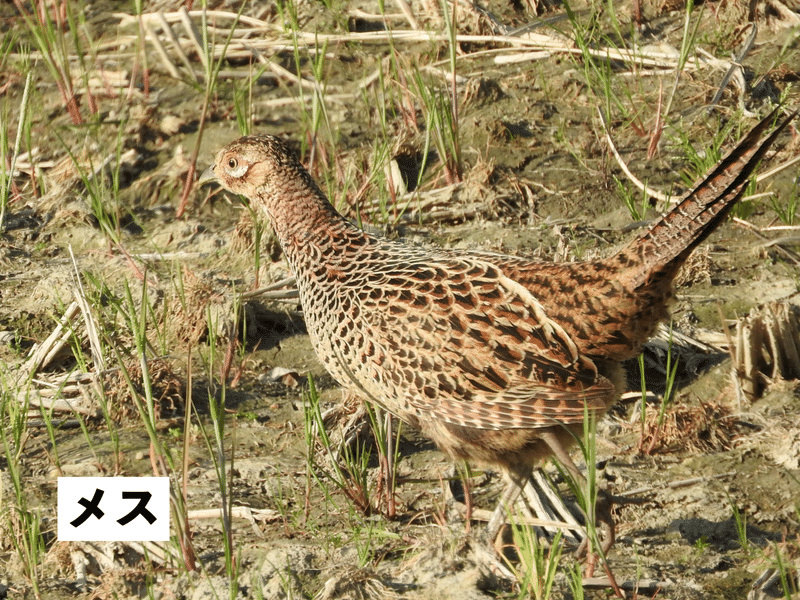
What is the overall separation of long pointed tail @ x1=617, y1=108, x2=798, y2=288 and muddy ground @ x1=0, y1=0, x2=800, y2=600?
43.7 inches

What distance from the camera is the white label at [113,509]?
14.4 ft

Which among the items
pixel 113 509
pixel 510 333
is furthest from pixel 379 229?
pixel 113 509

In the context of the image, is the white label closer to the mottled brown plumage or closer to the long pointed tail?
the mottled brown plumage

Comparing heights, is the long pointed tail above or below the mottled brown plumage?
above

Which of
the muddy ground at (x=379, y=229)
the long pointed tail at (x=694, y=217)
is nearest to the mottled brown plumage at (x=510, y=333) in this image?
the long pointed tail at (x=694, y=217)

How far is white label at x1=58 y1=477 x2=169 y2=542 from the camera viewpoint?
173 inches

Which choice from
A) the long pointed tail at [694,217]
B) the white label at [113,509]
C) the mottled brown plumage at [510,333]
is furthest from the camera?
the white label at [113,509]

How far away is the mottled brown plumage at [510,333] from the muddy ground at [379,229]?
0.47 meters

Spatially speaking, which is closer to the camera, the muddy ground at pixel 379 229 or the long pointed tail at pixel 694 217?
the long pointed tail at pixel 694 217

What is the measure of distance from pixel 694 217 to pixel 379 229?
2647mm

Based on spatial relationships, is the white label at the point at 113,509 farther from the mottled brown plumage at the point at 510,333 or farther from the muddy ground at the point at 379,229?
the mottled brown plumage at the point at 510,333

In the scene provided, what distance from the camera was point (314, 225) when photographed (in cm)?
503

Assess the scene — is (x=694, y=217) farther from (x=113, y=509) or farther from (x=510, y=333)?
(x=113, y=509)

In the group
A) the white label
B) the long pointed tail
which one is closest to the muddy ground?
the white label
